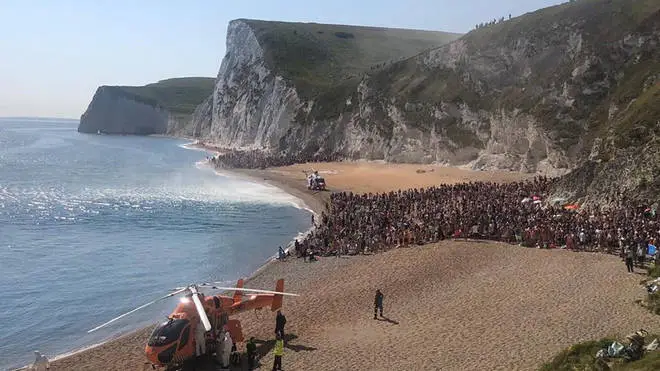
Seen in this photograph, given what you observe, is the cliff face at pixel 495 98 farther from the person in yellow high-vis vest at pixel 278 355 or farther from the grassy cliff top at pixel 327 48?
the person in yellow high-vis vest at pixel 278 355

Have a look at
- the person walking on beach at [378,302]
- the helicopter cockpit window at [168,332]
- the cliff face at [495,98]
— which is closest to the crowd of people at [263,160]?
the cliff face at [495,98]

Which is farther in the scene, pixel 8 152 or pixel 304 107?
pixel 8 152

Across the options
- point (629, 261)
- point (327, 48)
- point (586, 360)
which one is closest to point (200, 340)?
point (586, 360)

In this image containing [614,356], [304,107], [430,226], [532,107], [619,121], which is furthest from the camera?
[304,107]

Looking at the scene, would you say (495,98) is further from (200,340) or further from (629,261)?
(200,340)

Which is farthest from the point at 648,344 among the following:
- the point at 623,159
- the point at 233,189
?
the point at 233,189

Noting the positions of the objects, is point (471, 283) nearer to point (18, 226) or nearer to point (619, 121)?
point (619, 121)
